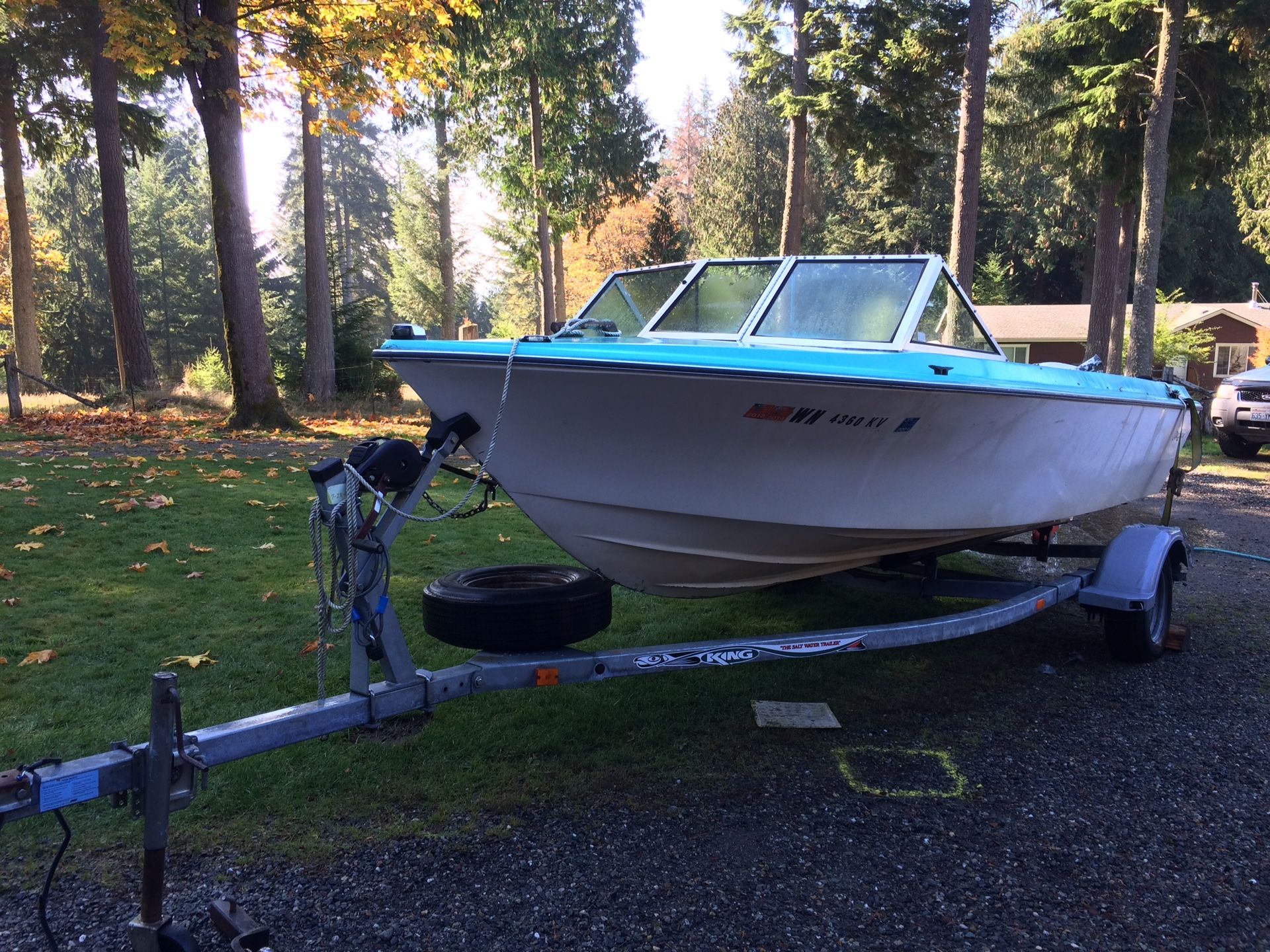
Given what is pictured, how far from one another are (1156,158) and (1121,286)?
745 centimetres

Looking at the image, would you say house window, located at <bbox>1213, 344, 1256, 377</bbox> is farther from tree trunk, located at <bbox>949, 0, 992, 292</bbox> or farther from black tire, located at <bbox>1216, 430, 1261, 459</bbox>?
tree trunk, located at <bbox>949, 0, 992, 292</bbox>

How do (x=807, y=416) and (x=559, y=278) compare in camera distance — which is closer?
(x=807, y=416)

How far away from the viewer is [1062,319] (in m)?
34.4

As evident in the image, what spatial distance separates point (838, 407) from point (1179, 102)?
17.7 m

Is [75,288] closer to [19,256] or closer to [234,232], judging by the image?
[19,256]

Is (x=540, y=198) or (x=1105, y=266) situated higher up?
(x=540, y=198)

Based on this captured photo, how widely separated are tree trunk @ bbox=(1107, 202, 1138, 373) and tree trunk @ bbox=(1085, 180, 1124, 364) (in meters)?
0.10

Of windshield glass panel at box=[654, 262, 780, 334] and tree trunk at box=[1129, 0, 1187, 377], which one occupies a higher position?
tree trunk at box=[1129, 0, 1187, 377]

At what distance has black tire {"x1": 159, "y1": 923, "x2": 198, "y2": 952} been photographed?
7.07ft

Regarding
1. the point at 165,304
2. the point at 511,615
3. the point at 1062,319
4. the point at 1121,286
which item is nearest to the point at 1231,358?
the point at 1062,319

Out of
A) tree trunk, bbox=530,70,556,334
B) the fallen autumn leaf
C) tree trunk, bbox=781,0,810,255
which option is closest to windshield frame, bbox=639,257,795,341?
the fallen autumn leaf

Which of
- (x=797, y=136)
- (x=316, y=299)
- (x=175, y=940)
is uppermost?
(x=797, y=136)

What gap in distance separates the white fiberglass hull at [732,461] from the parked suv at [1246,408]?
12.2 m

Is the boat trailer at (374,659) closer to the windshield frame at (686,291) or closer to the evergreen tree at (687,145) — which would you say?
the windshield frame at (686,291)
